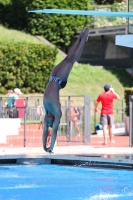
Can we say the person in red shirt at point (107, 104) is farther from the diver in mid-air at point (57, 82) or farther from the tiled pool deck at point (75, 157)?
the diver in mid-air at point (57, 82)

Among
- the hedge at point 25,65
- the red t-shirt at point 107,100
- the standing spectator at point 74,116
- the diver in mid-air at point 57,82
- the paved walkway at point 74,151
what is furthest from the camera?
the hedge at point 25,65

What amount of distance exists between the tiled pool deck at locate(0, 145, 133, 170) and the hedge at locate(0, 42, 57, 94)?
52.5 ft

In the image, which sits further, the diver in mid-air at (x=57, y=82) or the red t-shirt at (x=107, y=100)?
the red t-shirt at (x=107, y=100)

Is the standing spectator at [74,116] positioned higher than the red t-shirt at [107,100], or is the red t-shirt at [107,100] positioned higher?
the red t-shirt at [107,100]

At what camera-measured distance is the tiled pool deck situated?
54.8ft

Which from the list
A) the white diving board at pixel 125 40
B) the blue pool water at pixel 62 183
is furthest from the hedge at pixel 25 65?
the blue pool water at pixel 62 183

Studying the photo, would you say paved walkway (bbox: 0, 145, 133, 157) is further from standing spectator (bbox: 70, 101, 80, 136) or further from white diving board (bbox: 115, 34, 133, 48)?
white diving board (bbox: 115, 34, 133, 48)

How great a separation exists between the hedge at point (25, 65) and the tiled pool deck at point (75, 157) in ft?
52.5

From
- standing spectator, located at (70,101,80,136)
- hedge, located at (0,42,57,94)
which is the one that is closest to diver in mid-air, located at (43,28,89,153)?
standing spectator, located at (70,101,80,136)

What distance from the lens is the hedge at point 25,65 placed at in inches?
1373

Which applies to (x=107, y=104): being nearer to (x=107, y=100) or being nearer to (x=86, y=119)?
(x=107, y=100)

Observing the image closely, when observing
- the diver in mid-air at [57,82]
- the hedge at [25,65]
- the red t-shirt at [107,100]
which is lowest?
the hedge at [25,65]

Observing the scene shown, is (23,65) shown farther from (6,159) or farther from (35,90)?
(6,159)

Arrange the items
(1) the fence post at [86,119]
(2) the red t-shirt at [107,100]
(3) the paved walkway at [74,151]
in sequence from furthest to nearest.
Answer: (1) the fence post at [86,119], (2) the red t-shirt at [107,100], (3) the paved walkway at [74,151]
